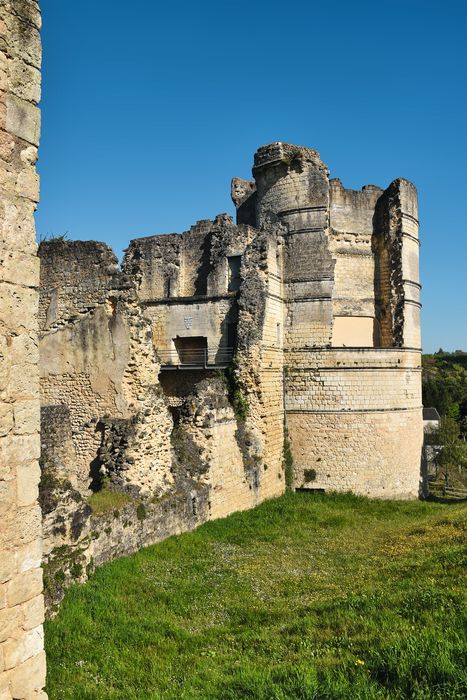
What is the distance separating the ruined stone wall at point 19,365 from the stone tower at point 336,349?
13.0 meters

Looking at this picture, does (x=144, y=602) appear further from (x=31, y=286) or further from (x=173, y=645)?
(x=31, y=286)

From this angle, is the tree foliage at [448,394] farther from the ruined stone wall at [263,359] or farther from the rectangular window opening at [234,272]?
the ruined stone wall at [263,359]

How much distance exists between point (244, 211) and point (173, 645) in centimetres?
1667

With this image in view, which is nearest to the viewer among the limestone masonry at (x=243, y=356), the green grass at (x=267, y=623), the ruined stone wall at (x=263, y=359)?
the green grass at (x=267, y=623)

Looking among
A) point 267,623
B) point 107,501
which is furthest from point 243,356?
point 267,623

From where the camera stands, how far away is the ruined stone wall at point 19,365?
159 inches

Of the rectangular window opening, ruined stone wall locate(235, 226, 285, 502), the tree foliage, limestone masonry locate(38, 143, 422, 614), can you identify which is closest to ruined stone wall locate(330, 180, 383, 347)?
limestone masonry locate(38, 143, 422, 614)

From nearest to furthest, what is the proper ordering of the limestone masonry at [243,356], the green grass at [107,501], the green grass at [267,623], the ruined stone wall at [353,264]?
1. the green grass at [267,623]
2. the green grass at [107,501]
3. the limestone masonry at [243,356]
4. the ruined stone wall at [353,264]

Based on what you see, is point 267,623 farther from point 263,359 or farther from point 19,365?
point 263,359

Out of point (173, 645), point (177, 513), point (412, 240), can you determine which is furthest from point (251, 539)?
point (412, 240)

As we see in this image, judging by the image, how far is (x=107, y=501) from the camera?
953 centimetres

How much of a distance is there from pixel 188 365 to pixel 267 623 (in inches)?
429

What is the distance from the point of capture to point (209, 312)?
17797 mm

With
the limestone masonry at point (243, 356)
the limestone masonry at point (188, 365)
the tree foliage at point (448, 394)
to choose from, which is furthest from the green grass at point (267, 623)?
the tree foliage at point (448, 394)
